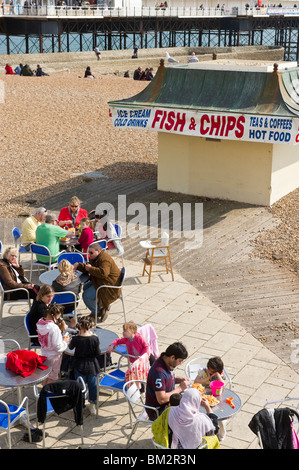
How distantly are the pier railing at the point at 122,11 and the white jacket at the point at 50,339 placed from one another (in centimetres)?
4551

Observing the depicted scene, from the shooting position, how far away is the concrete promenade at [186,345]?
6.89m

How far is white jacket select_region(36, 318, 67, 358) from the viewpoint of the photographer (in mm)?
7195

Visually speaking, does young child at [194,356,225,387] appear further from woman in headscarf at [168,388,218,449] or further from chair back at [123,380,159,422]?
woman in headscarf at [168,388,218,449]

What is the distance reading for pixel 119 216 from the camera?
14.2 metres

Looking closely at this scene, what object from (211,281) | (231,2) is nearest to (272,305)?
(211,281)

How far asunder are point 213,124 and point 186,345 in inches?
247

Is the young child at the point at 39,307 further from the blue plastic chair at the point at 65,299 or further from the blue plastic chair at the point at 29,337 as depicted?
the blue plastic chair at the point at 65,299

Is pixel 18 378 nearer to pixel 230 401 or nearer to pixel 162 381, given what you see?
pixel 162 381

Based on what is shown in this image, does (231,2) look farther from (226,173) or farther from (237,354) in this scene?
(237,354)

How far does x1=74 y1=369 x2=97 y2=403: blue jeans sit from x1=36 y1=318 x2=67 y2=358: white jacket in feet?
1.05

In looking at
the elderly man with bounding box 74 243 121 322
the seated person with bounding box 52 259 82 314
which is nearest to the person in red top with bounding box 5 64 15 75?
the elderly man with bounding box 74 243 121 322

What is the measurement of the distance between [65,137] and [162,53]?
1300 inches

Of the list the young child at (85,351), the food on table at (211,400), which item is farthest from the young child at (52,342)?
the food on table at (211,400)
